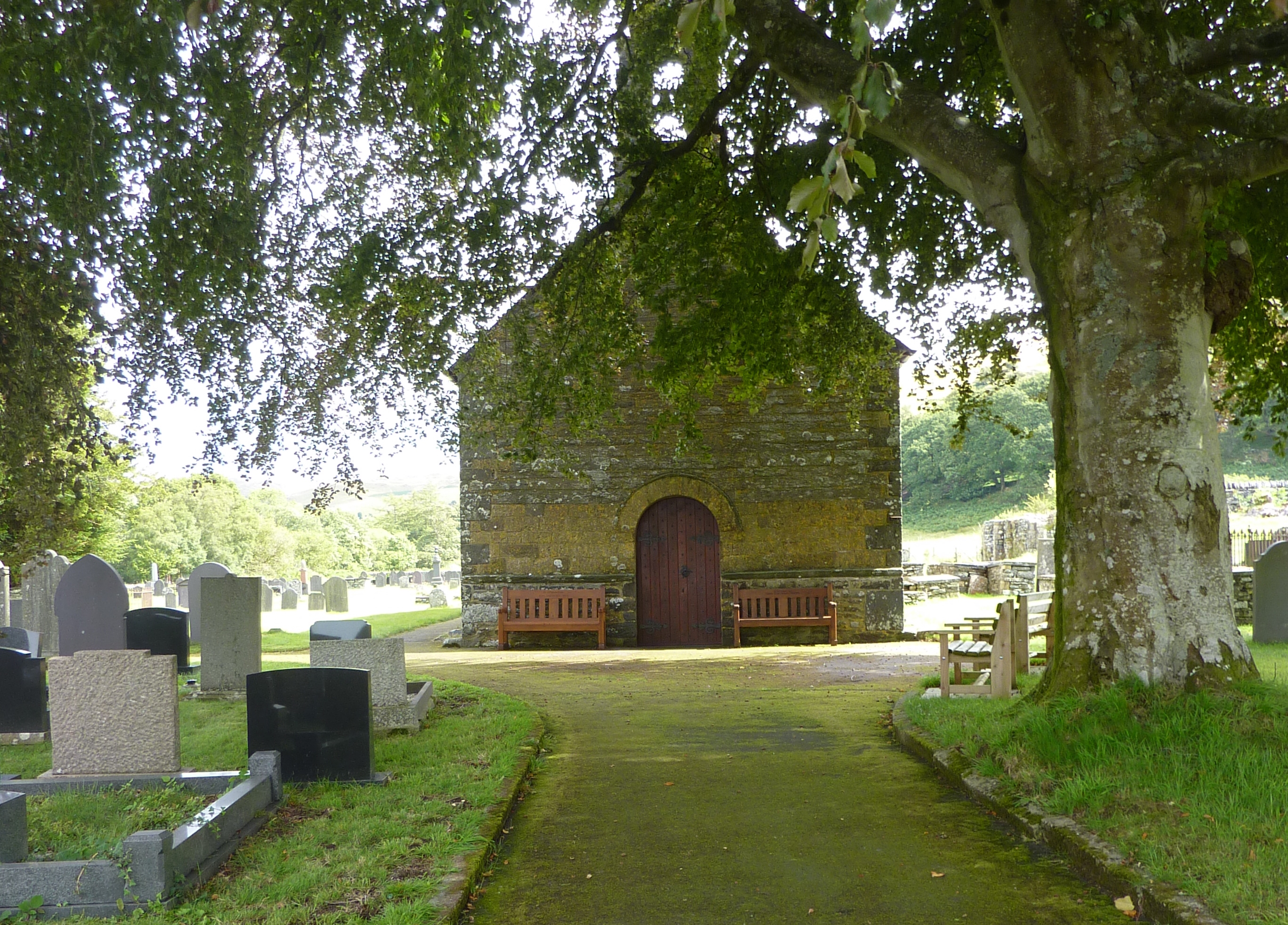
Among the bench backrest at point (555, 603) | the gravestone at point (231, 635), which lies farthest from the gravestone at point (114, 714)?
the bench backrest at point (555, 603)

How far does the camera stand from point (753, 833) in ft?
16.3

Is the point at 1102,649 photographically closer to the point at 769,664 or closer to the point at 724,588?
the point at 769,664

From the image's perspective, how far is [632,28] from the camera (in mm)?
9930

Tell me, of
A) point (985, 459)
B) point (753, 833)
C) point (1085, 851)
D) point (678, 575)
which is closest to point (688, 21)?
point (1085, 851)

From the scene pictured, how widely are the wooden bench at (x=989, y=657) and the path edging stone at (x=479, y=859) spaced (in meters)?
3.71

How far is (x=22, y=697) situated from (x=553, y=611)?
25.9ft

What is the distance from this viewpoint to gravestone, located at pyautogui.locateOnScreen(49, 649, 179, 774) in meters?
5.68

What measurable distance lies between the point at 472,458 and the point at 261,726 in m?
9.14

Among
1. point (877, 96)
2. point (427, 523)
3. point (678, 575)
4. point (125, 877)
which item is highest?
point (877, 96)

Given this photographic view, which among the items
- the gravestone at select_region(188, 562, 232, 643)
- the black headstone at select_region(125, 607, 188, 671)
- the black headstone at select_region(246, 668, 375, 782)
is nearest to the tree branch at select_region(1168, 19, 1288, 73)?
the black headstone at select_region(246, 668, 375, 782)

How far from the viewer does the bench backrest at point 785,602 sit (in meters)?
14.7

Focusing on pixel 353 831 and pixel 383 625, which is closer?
pixel 353 831

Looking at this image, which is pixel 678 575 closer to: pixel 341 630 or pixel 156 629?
pixel 156 629

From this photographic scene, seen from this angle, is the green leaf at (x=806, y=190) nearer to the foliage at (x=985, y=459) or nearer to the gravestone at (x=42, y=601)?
the gravestone at (x=42, y=601)
